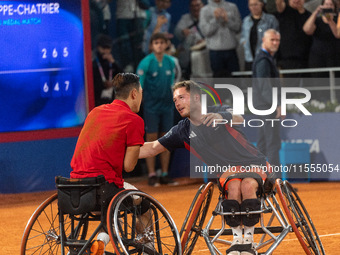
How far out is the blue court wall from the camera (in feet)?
28.4

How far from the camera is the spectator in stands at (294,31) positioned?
31.0 feet

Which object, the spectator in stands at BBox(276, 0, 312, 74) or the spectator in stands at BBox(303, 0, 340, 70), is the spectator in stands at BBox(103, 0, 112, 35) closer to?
the spectator in stands at BBox(276, 0, 312, 74)

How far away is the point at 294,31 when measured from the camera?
9453 millimetres

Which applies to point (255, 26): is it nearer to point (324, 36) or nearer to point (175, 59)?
point (324, 36)

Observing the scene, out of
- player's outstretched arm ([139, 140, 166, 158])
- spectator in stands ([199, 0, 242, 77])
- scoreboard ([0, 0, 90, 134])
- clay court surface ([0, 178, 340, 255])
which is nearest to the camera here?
player's outstretched arm ([139, 140, 166, 158])

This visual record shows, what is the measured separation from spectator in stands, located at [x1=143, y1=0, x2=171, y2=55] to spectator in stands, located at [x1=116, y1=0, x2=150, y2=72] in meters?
0.09

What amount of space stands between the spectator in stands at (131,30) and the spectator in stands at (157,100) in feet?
2.38

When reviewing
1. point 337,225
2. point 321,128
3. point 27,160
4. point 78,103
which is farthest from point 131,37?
point 337,225

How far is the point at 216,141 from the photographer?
4508 millimetres

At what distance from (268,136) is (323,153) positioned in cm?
110

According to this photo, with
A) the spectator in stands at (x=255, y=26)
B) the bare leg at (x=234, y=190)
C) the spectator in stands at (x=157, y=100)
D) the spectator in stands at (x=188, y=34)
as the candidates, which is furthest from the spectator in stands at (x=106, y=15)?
the bare leg at (x=234, y=190)

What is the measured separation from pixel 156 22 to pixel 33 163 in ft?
→ 10.1

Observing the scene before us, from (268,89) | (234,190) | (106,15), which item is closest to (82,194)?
(234,190)

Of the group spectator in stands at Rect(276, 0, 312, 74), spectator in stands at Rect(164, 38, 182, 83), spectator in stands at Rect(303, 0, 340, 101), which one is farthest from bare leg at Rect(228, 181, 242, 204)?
spectator in stands at Rect(276, 0, 312, 74)
